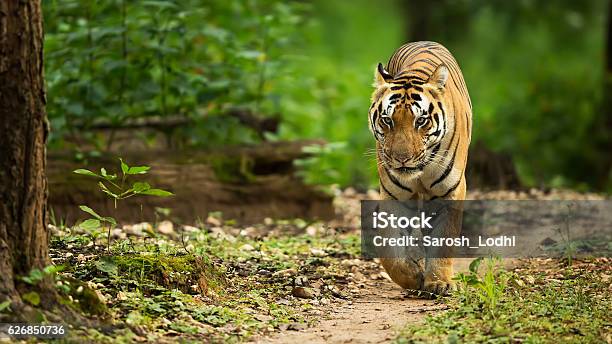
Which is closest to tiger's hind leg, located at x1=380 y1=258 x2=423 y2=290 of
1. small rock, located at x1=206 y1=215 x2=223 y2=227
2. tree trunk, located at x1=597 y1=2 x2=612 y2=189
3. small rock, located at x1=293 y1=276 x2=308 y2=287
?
small rock, located at x1=293 y1=276 x2=308 y2=287

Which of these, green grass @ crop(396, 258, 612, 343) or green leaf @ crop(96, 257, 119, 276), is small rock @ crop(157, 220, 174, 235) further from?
green grass @ crop(396, 258, 612, 343)

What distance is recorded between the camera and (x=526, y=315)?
18.0ft

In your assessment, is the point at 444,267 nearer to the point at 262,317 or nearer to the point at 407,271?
the point at 407,271

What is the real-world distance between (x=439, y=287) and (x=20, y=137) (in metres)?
3.13

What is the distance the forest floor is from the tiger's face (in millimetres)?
892

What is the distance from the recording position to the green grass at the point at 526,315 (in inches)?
202

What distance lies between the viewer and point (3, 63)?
15.4 feet

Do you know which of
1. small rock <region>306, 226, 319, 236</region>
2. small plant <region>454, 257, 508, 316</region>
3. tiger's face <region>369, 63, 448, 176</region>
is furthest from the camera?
small rock <region>306, 226, 319, 236</region>

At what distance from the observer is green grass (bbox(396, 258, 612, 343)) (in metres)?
5.14

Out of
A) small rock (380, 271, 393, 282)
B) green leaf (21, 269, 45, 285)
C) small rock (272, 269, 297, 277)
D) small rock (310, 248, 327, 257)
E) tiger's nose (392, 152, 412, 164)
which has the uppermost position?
tiger's nose (392, 152, 412, 164)

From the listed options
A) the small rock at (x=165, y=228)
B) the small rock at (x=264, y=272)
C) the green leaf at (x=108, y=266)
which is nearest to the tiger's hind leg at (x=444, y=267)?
the small rock at (x=264, y=272)

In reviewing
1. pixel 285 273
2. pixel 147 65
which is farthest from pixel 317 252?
pixel 147 65

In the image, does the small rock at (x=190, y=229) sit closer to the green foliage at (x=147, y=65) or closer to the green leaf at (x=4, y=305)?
the green foliage at (x=147, y=65)

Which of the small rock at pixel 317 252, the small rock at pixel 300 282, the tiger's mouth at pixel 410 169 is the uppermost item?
the tiger's mouth at pixel 410 169
